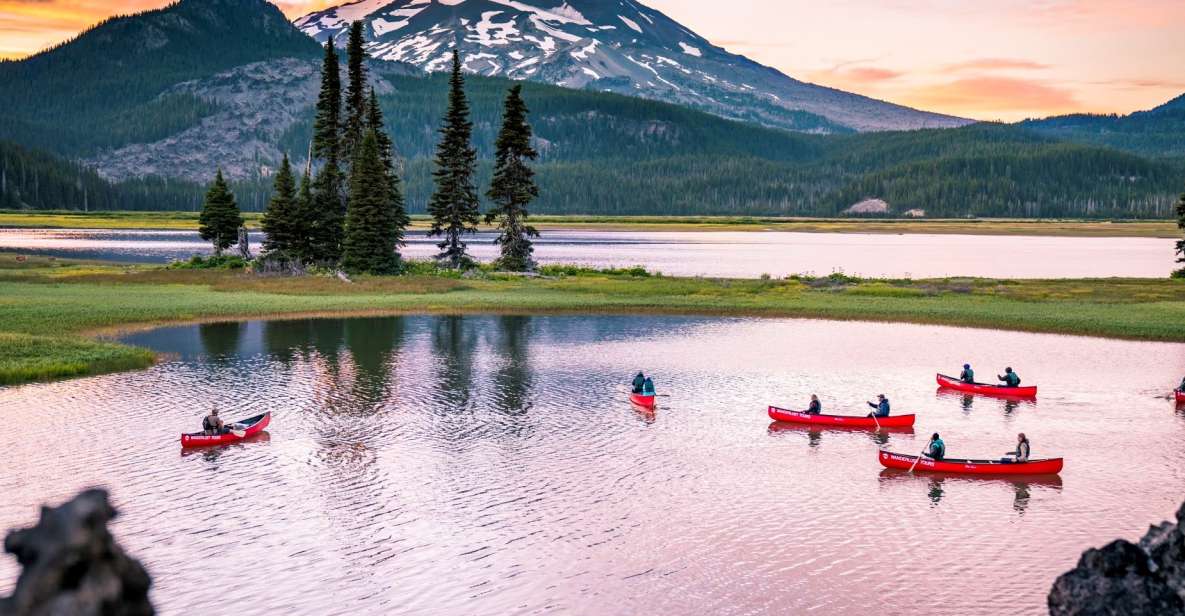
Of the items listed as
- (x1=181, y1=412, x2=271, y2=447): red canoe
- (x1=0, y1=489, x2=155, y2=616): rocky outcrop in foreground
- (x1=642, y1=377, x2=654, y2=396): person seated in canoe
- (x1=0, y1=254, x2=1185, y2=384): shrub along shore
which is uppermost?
(x1=0, y1=489, x2=155, y2=616): rocky outcrop in foreground

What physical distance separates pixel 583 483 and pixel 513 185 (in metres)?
74.6

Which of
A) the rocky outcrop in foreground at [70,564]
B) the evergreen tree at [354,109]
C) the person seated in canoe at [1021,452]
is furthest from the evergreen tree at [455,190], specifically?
the rocky outcrop in foreground at [70,564]

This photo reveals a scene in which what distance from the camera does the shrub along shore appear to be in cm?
6750

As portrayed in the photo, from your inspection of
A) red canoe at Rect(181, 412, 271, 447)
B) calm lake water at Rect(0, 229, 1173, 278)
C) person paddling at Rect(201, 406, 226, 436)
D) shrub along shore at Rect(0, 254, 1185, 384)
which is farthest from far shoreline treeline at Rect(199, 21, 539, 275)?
person paddling at Rect(201, 406, 226, 436)

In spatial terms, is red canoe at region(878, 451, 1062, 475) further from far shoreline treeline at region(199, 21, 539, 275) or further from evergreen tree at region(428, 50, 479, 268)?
evergreen tree at region(428, 50, 479, 268)

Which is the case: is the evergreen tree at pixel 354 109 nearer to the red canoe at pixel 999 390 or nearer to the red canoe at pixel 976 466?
the red canoe at pixel 999 390

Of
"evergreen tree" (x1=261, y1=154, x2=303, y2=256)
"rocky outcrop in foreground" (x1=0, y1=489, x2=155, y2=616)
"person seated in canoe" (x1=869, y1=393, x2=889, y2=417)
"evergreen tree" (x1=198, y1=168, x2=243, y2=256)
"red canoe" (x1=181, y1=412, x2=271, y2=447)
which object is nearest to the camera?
"rocky outcrop in foreground" (x1=0, y1=489, x2=155, y2=616)

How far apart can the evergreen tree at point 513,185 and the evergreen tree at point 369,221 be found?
10.8 m

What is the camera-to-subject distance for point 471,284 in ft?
310

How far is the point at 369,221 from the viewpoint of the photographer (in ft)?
314

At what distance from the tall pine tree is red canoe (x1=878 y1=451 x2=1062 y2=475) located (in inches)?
3030

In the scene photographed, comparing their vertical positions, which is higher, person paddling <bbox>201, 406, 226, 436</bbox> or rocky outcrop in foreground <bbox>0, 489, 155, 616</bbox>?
rocky outcrop in foreground <bbox>0, 489, 155, 616</bbox>

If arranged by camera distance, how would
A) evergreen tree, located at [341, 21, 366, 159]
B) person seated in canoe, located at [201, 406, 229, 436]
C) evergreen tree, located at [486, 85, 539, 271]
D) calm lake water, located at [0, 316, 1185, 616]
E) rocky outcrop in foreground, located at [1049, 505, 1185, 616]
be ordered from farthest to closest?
evergreen tree, located at [341, 21, 366, 159] → evergreen tree, located at [486, 85, 539, 271] → person seated in canoe, located at [201, 406, 229, 436] → calm lake water, located at [0, 316, 1185, 616] → rocky outcrop in foreground, located at [1049, 505, 1185, 616]

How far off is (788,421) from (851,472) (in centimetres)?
654
